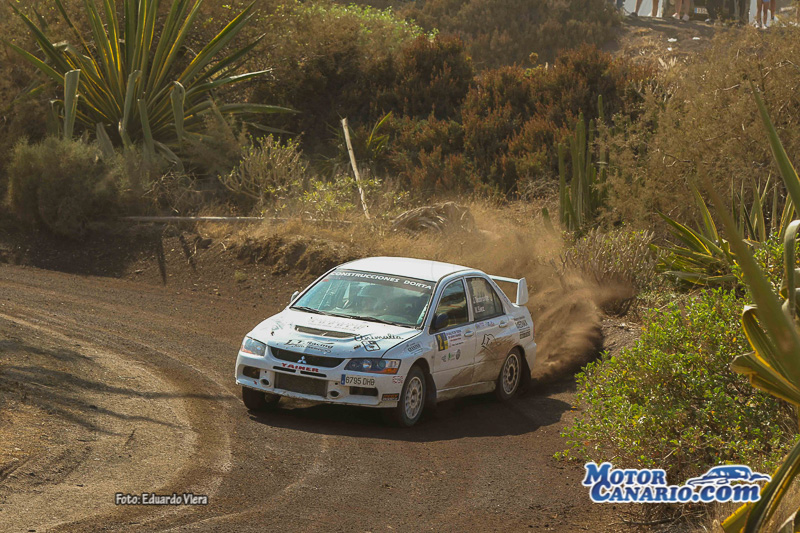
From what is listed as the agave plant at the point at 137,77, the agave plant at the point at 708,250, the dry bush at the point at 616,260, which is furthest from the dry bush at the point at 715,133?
the agave plant at the point at 137,77

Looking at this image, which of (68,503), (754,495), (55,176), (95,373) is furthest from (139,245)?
(754,495)

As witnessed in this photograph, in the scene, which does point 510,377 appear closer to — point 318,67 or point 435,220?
point 435,220

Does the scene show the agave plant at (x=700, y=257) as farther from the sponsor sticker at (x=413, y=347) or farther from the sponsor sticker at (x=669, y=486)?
the sponsor sticker at (x=669, y=486)

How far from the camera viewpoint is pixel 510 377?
11102mm

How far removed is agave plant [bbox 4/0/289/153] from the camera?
20.9 metres

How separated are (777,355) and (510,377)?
7355 mm

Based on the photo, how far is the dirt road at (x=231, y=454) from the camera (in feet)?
19.9

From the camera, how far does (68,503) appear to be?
19.3ft

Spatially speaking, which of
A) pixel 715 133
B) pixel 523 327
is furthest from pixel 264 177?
pixel 523 327

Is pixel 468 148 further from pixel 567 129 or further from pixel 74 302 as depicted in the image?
pixel 74 302

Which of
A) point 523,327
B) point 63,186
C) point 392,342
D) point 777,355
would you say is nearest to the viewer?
point 777,355

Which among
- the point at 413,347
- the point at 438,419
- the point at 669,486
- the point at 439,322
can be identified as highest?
the point at 669,486

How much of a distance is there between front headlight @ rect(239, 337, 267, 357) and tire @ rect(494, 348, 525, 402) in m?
2.97

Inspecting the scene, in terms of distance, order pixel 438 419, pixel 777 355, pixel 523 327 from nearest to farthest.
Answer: pixel 777 355, pixel 438 419, pixel 523 327
